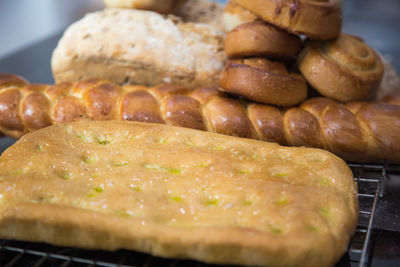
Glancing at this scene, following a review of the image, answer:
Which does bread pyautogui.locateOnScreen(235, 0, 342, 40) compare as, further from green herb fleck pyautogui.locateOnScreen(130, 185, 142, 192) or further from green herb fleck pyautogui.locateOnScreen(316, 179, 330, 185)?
green herb fleck pyautogui.locateOnScreen(130, 185, 142, 192)

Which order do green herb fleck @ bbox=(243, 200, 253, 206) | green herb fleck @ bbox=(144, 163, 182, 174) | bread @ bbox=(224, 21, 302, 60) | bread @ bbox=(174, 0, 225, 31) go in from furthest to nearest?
bread @ bbox=(174, 0, 225, 31) → bread @ bbox=(224, 21, 302, 60) → green herb fleck @ bbox=(144, 163, 182, 174) → green herb fleck @ bbox=(243, 200, 253, 206)

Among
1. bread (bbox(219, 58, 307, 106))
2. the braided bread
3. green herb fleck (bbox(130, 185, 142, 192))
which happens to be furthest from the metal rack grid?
bread (bbox(219, 58, 307, 106))

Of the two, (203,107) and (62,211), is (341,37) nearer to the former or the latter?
(203,107)

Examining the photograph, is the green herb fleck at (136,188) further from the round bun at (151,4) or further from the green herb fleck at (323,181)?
the round bun at (151,4)

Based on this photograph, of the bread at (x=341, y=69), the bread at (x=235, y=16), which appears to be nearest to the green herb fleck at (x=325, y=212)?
the bread at (x=341, y=69)

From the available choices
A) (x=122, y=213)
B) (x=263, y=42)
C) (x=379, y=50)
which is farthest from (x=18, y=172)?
(x=379, y=50)

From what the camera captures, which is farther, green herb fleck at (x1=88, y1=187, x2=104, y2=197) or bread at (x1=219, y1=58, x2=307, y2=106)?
bread at (x1=219, y1=58, x2=307, y2=106)
